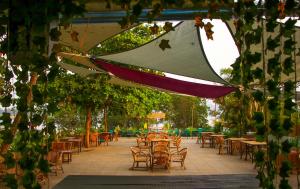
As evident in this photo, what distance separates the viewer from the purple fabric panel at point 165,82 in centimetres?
605

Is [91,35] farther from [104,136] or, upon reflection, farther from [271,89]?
[104,136]

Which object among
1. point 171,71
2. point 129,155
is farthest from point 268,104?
point 129,155

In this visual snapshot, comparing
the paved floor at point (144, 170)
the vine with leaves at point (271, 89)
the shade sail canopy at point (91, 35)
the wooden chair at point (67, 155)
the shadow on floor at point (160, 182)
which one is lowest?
the shadow on floor at point (160, 182)

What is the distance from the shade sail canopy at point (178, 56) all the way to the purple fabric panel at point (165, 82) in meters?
0.17

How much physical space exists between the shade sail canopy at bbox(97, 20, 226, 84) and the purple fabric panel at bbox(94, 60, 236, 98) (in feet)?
0.57

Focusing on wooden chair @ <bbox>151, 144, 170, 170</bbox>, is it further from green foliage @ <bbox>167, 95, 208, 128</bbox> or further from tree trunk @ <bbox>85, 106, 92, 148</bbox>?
green foliage @ <bbox>167, 95, 208, 128</bbox>

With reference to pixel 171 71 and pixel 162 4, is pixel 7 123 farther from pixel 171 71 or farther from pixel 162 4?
pixel 171 71

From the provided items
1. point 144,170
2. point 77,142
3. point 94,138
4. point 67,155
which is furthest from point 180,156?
point 94,138

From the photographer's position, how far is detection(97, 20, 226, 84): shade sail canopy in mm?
5109

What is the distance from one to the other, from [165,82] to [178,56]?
3.45 ft

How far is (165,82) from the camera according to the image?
6.48 m

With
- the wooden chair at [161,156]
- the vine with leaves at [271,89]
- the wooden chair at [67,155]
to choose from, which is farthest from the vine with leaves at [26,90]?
the wooden chair at [67,155]

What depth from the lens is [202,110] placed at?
33250 mm

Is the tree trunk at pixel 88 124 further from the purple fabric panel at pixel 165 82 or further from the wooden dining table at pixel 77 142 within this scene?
the purple fabric panel at pixel 165 82
